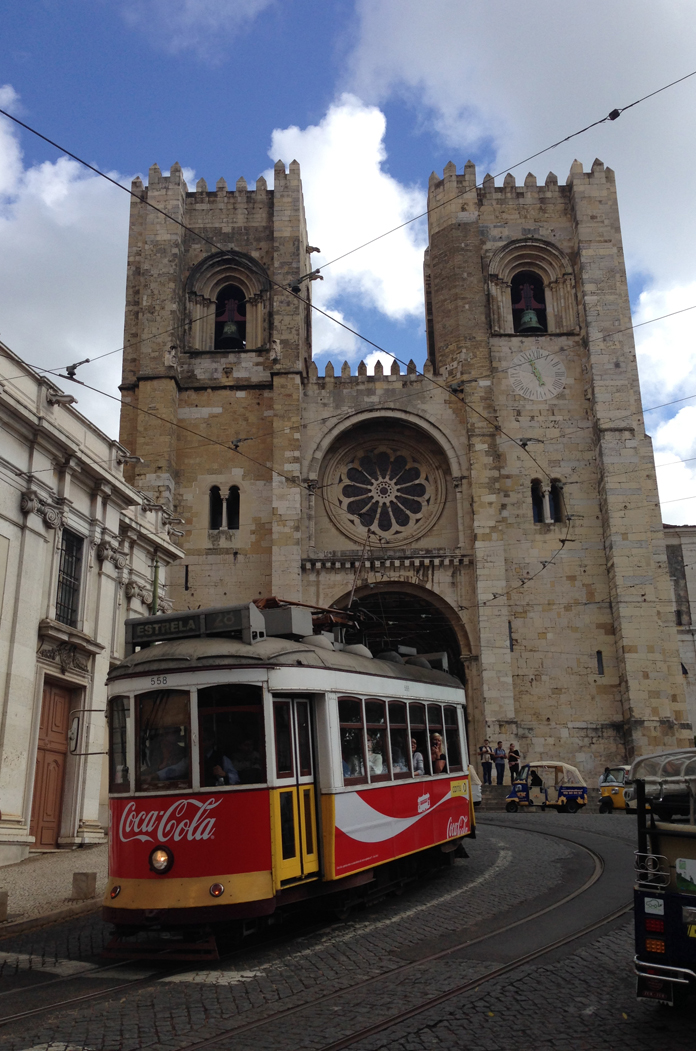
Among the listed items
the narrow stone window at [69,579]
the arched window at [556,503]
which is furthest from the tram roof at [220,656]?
the arched window at [556,503]

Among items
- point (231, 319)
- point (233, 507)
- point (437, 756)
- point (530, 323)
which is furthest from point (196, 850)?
point (231, 319)

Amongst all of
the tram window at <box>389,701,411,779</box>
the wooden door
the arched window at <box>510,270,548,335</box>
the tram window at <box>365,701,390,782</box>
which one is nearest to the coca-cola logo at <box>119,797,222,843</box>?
the tram window at <box>365,701,390,782</box>

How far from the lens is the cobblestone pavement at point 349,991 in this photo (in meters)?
4.70

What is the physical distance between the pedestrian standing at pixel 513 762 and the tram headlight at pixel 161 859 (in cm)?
1546

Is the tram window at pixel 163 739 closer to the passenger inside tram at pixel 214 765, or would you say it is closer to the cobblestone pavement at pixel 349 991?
the passenger inside tram at pixel 214 765

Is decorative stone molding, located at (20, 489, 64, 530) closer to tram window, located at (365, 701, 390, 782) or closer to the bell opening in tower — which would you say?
tram window, located at (365, 701, 390, 782)

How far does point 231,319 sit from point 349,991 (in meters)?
26.1

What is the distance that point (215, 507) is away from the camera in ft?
89.4

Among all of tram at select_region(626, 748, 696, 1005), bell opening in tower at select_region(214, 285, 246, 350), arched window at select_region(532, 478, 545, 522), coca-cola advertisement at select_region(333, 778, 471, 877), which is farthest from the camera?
bell opening in tower at select_region(214, 285, 246, 350)

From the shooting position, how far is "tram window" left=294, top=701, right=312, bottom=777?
23.6 ft

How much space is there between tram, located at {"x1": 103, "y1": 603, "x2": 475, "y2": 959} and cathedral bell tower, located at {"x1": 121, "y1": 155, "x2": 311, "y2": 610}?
1736 cm

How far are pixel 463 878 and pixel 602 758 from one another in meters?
15.6

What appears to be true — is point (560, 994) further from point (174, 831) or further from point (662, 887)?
point (174, 831)

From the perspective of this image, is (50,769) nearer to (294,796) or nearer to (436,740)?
(436,740)
